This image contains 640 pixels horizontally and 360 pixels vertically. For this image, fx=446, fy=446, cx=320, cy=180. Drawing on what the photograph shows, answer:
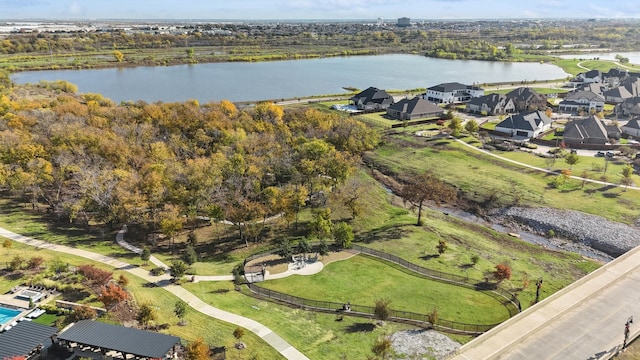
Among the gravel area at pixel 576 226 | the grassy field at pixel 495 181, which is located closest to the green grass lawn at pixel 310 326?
the gravel area at pixel 576 226

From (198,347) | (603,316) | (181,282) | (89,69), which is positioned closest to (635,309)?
(603,316)

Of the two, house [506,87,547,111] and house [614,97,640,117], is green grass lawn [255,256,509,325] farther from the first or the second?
house [614,97,640,117]

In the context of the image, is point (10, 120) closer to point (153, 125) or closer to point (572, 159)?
point (153, 125)

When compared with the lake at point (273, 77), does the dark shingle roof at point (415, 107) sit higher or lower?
lower

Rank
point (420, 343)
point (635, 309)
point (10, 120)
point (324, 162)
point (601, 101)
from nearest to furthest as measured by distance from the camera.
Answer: point (420, 343), point (635, 309), point (324, 162), point (10, 120), point (601, 101)

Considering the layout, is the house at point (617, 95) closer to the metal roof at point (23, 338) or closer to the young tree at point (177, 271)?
the young tree at point (177, 271)

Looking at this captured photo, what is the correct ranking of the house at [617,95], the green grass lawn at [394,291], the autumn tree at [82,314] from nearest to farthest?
1. the autumn tree at [82,314]
2. the green grass lawn at [394,291]
3. the house at [617,95]
